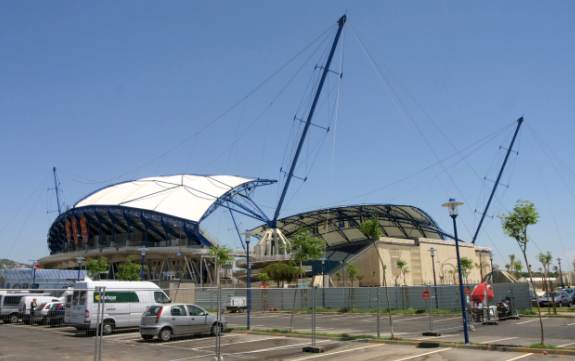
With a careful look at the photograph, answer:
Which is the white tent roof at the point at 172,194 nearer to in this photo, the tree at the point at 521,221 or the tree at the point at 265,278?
the tree at the point at 265,278

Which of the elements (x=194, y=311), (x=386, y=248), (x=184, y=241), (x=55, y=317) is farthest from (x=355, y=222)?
(x=194, y=311)

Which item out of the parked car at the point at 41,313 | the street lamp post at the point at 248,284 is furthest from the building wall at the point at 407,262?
the parked car at the point at 41,313

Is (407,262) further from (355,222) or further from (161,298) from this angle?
(161,298)

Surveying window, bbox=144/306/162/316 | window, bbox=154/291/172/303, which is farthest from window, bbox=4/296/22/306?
window, bbox=144/306/162/316

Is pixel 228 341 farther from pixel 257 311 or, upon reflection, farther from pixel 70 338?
pixel 257 311

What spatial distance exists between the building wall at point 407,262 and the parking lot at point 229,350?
61.2 m

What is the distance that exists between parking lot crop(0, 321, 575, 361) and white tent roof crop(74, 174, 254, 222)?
62.3m

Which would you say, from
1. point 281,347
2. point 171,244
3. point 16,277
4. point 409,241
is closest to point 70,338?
point 281,347

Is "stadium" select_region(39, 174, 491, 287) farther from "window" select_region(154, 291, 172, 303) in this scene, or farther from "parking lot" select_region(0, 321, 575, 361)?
"parking lot" select_region(0, 321, 575, 361)

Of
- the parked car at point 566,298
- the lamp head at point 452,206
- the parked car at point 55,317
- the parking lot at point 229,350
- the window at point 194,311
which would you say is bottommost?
the parked car at point 566,298

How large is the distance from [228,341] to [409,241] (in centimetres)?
6938

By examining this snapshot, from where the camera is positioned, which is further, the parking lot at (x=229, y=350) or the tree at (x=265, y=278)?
the tree at (x=265, y=278)

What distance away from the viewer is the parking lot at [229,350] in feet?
49.8

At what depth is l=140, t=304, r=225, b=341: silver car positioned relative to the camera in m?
19.9
